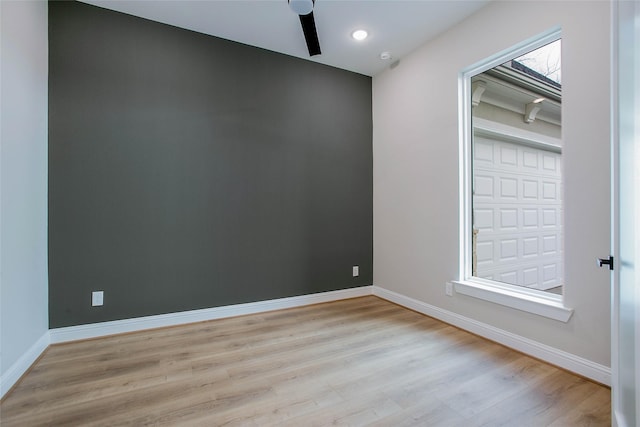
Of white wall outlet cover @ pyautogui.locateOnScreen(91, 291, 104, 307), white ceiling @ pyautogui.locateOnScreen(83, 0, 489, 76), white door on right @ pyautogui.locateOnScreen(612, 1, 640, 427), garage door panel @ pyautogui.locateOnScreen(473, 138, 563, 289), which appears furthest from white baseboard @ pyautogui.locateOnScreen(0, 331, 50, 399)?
garage door panel @ pyautogui.locateOnScreen(473, 138, 563, 289)

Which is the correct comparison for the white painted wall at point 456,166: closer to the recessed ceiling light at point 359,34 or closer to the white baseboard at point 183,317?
the recessed ceiling light at point 359,34

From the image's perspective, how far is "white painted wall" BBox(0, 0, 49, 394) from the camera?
72.3 inches

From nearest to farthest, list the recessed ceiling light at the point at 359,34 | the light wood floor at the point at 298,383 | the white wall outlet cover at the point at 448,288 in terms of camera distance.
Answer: the light wood floor at the point at 298,383 → the white wall outlet cover at the point at 448,288 → the recessed ceiling light at the point at 359,34

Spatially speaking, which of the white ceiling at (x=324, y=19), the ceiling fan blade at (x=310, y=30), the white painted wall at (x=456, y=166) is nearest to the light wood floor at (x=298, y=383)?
the white painted wall at (x=456, y=166)

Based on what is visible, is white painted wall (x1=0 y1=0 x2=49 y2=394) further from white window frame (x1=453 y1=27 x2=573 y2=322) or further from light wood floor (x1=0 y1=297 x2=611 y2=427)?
white window frame (x1=453 y1=27 x2=573 y2=322)

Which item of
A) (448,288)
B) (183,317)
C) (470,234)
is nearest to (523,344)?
(448,288)

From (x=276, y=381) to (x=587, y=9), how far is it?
3.23m

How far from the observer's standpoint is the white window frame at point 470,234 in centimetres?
221

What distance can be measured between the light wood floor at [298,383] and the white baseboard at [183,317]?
0.10m

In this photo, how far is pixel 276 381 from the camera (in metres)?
1.93

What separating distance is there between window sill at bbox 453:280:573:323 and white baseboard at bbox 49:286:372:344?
1.51m

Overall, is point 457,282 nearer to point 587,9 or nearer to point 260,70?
point 587,9

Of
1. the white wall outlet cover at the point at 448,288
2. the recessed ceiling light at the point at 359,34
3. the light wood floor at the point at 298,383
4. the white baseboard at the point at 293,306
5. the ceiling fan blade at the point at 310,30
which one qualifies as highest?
the recessed ceiling light at the point at 359,34

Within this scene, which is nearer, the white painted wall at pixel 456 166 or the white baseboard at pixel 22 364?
the white baseboard at pixel 22 364
